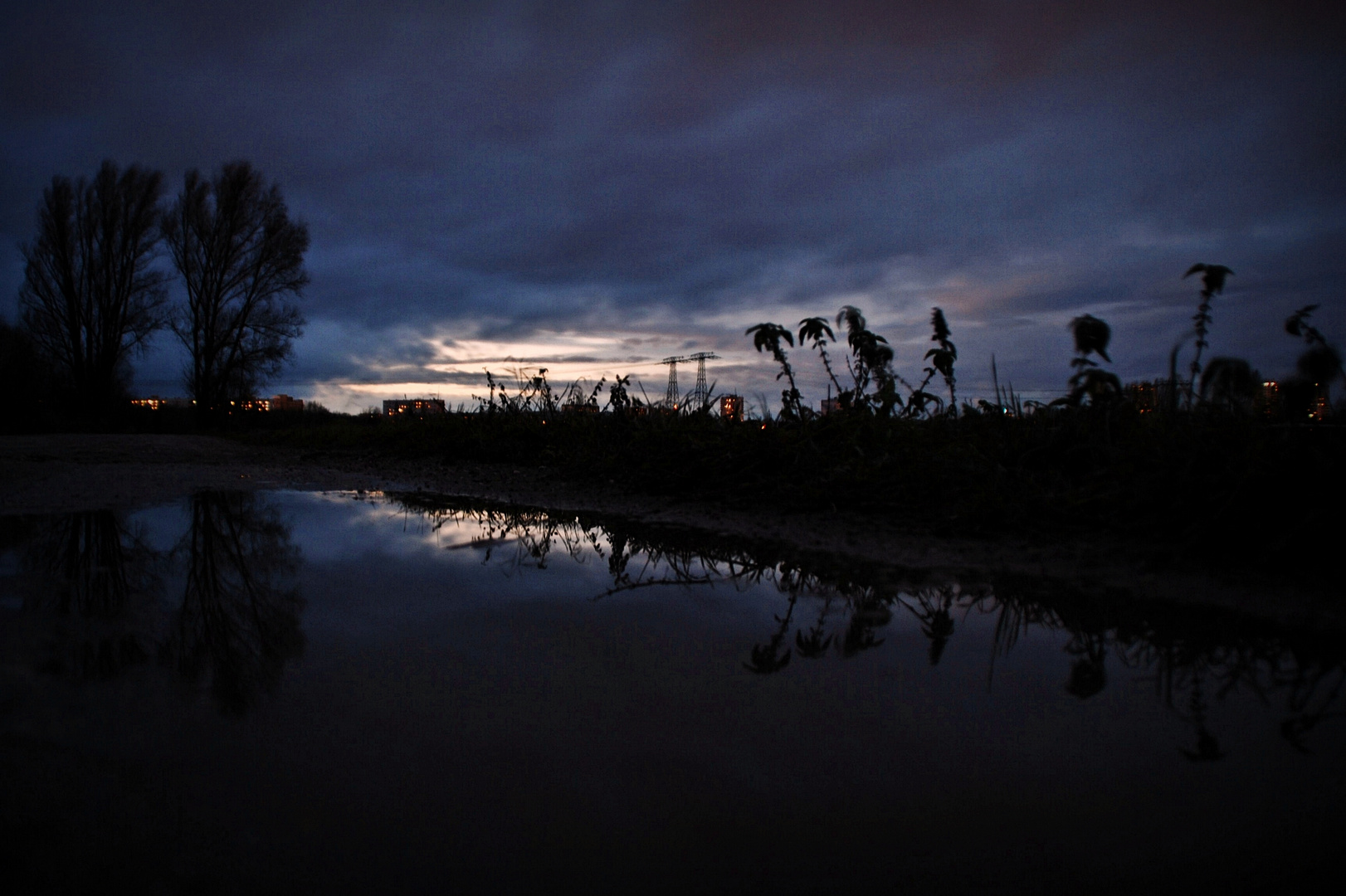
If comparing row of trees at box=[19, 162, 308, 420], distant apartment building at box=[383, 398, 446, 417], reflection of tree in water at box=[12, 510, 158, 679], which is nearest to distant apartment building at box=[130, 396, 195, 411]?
row of trees at box=[19, 162, 308, 420]

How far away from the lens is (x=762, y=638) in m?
1.68

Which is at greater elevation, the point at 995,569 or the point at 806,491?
the point at 806,491

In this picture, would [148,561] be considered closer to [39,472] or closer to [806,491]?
[806,491]

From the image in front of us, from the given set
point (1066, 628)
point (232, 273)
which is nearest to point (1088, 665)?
point (1066, 628)

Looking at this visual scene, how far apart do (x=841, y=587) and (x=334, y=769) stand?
1542 millimetres

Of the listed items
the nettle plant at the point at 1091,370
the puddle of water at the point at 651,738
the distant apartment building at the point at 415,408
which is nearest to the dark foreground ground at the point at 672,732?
the puddle of water at the point at 651,738

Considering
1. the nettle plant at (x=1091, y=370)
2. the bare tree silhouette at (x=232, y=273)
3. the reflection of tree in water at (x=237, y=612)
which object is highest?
the bare tree silhouette at (x=232, y=273)

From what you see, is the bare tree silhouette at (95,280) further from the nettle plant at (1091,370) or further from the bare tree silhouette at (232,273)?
the nettle plant at (1091,370)

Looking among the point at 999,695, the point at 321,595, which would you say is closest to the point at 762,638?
the point at 999,695

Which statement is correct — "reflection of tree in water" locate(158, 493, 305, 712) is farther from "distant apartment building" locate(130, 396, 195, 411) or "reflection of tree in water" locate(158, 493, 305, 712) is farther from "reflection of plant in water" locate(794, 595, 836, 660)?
"distant apartment building" locate(130, 396, 195, 411)

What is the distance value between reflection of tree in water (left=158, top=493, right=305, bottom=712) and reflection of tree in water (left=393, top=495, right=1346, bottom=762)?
2.77 feet

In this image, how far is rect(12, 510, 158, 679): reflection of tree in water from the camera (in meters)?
1.44

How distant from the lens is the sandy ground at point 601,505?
2012 millimetres

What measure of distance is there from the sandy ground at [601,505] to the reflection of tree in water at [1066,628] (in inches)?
6.5
